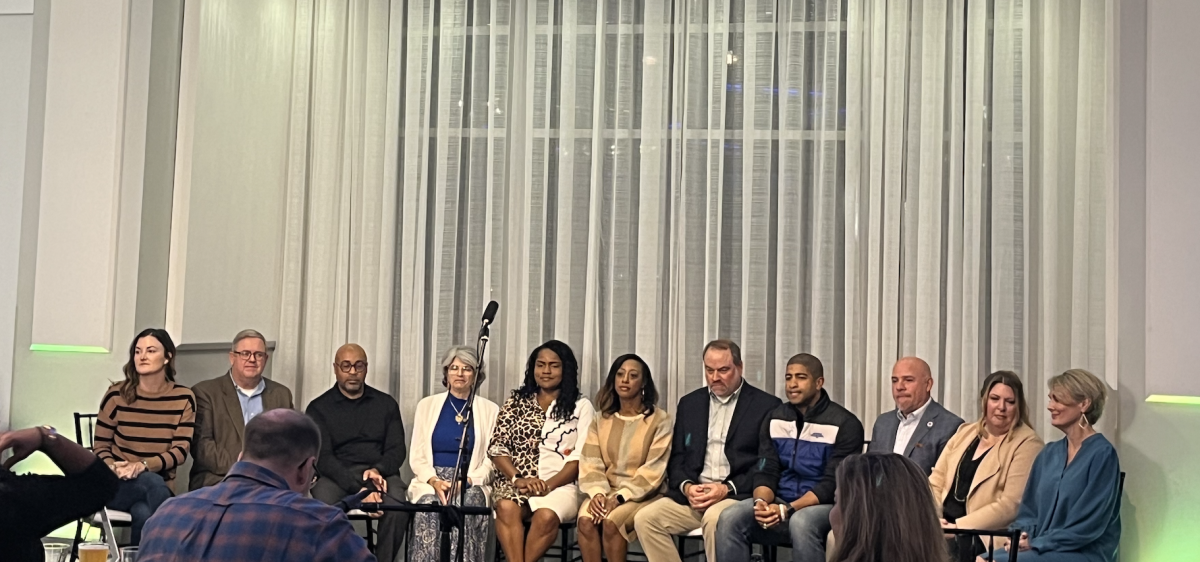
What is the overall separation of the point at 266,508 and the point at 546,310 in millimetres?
3897

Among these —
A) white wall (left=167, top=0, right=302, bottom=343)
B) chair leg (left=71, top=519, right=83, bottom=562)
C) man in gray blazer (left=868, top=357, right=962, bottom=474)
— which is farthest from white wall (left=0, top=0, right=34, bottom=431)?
man in gray blazer (left=868, top=357, right=962, bottom=474)

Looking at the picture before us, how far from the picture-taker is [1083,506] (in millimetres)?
4793

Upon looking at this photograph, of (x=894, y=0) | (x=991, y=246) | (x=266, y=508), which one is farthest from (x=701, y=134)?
(x=266, y=508)

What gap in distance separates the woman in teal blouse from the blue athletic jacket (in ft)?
2.65

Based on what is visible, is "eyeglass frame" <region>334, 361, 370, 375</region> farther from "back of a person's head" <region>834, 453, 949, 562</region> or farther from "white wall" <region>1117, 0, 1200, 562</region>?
Result: "back of a person's head" <region>834, 453, 949, 562</region>

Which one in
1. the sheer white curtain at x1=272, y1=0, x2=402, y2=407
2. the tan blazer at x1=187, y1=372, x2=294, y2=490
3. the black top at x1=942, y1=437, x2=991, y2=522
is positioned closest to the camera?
the black top at x1=942, y1=437, x2=991, y2=522

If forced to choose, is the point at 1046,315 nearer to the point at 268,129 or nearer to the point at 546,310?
the point at 546,310

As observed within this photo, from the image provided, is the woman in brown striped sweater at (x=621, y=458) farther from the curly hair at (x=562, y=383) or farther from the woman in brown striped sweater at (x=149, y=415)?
the woman in brown striped sweater at (x=149, y=415)

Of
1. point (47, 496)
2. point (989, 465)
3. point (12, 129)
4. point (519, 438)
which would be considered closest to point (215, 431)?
point (519, 438)

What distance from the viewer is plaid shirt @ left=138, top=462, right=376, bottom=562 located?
2.58 meters

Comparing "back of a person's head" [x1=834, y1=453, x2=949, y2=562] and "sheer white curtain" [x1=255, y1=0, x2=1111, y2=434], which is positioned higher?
"sheer white curtain" [x1=255, y1=0, x2=1111, y2=434]

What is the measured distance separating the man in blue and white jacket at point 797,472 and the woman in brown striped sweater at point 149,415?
2.48 meters

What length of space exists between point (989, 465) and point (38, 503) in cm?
368

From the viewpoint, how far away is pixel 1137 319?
5070 mm
